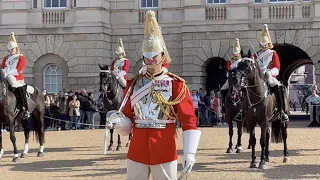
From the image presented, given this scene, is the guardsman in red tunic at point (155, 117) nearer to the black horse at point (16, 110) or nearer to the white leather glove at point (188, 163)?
the white leather glove at point (188, 163)

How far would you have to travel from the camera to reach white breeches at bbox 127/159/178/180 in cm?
607

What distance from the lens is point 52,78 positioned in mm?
27812

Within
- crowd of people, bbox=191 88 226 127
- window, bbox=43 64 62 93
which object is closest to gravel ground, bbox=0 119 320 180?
crowd of people, bbox=191 88 226 127

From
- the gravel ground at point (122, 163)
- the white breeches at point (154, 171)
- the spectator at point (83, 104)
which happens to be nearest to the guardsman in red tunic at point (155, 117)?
the white breeches at point (154, 171)

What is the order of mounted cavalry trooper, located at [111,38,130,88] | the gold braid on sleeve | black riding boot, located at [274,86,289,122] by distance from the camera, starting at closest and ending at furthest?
the gold braid on sleeve
black riding boot, located at [274,86,289,122]
mounted cavalry trooper, located at [111,38,130,88]

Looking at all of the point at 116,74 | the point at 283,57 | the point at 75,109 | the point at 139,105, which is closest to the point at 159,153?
the point at 139,105

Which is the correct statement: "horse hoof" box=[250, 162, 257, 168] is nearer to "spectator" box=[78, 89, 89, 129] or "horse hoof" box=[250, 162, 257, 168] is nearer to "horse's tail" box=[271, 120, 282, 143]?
"horse's tail" box=[271, 120, 282, 143]

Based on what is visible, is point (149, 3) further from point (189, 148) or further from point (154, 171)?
point (189, 148)

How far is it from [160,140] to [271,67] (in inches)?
268

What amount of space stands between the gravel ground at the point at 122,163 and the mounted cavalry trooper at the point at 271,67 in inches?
48.3

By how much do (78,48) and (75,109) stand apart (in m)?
4.07

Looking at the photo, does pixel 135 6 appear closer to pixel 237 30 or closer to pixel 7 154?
pixel 237 30

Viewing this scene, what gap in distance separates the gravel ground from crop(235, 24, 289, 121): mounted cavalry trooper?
1.23m

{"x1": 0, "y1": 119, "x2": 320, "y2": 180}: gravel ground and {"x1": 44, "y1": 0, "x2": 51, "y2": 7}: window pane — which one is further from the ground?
{"x1": 44, "y1": 0, "x2": 51, "y2": 7}: window pane
